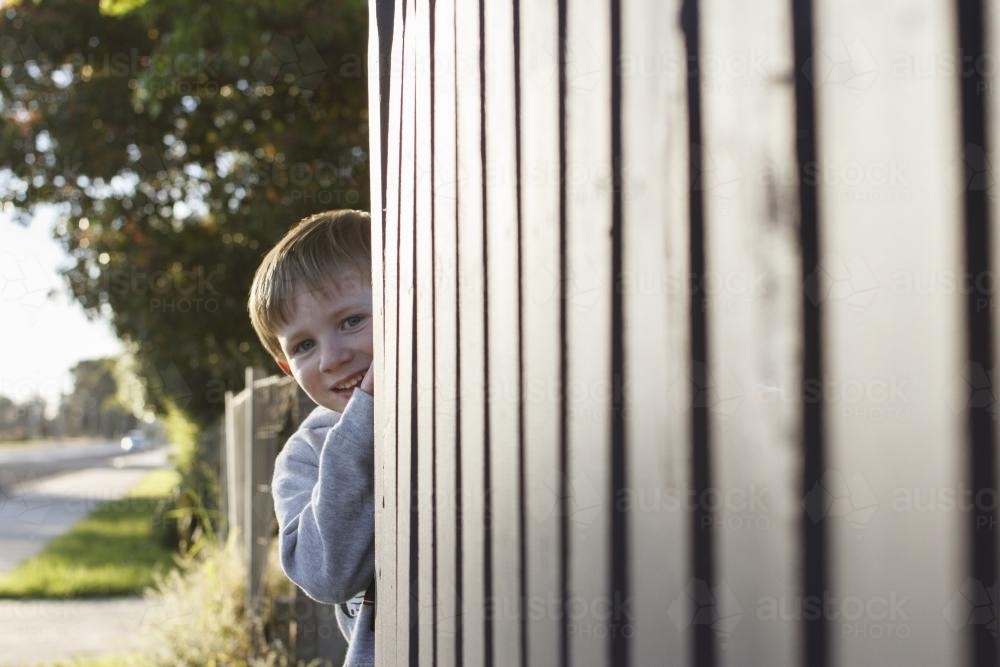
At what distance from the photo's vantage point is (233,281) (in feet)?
39.6

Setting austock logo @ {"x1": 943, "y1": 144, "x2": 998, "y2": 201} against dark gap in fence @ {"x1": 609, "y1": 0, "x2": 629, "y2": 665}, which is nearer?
austock logo @ {"x1": 943, "y1": 144, "x2": 998, "y2": 201}

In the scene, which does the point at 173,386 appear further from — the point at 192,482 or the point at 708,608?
the point at 708,608

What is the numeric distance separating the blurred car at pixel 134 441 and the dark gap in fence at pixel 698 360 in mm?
79989

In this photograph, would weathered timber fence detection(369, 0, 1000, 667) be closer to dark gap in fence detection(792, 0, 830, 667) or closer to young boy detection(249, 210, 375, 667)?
dark gap in fence detection(792, 0, 830, 667)

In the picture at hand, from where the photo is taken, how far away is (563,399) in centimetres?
126

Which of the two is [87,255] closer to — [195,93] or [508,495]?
[195,93]

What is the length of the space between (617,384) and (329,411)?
1.55m

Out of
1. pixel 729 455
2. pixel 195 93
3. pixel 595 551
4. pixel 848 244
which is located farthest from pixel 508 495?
pixel 195 93

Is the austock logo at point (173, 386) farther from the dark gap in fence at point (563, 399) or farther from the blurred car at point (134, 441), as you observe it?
the blurred car at point (134, 441)

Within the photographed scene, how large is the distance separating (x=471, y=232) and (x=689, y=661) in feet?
2.24

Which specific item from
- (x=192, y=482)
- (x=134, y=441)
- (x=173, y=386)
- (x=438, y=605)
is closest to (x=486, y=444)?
(x=438, y=605)

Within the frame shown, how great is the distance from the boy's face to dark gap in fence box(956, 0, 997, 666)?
5.89 ft

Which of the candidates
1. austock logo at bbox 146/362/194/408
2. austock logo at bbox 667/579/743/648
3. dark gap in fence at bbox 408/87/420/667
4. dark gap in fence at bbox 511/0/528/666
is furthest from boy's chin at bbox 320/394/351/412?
austock logo at bbox 146/362/194/408

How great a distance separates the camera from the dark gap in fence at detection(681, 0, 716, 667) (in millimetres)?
977
